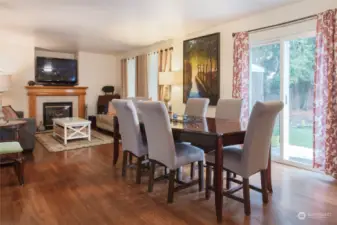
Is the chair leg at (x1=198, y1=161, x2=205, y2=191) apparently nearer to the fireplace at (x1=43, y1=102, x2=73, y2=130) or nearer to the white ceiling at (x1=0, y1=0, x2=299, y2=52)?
the white ceiling at (x1=0, y1=0, x2=299, y2=52)

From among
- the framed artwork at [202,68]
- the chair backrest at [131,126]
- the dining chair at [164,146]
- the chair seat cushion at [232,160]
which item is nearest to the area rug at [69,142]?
the framed artwork at [202,68]

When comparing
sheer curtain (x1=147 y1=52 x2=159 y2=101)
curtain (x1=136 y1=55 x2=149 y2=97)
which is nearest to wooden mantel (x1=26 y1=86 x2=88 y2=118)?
curtain (x1=136 y1=55 x2=149 y2=97)

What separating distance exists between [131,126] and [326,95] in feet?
8.24

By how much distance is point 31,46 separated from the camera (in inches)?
280

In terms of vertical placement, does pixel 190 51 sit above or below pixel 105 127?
above

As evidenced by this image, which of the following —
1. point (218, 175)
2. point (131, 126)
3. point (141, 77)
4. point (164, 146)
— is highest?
point (141, 77)

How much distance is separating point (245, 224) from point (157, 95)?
5001mm

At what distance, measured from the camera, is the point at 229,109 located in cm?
358

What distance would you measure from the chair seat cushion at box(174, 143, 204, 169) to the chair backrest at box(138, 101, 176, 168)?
0.08 meters

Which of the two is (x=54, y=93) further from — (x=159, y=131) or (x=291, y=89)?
(x=291, y=89)

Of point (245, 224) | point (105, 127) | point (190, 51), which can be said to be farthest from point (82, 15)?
point (245, 224)

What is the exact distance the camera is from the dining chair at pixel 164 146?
2.51m

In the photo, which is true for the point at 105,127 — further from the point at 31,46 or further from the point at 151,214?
the point at 151,214

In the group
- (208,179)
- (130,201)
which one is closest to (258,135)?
(208,179)
